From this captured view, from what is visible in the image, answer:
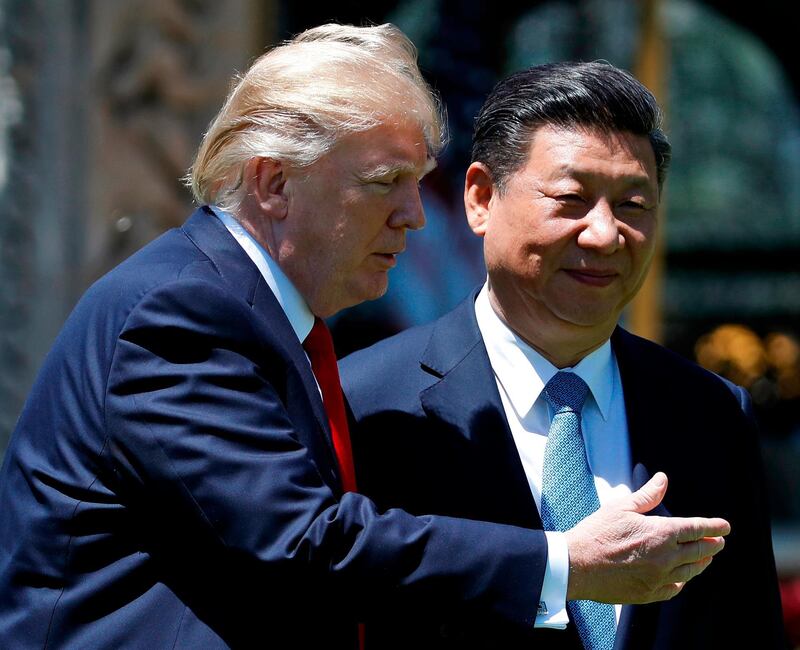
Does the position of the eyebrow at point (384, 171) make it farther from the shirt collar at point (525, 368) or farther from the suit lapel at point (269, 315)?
the shirt collar at point (525, 368)

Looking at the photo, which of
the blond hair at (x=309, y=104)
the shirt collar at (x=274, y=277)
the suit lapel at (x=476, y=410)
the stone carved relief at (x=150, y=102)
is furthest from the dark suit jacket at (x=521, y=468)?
the stone carved relief at (x=150, y=102)

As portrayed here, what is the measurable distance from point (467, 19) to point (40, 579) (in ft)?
11.8

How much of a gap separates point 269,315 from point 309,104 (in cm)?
34

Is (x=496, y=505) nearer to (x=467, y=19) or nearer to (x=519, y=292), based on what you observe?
(x=519, y=292)

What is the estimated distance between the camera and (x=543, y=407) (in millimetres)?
2547

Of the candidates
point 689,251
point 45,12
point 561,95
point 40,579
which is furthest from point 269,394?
point 689,251

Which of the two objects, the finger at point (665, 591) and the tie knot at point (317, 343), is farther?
the tie knot at point (317, 343)

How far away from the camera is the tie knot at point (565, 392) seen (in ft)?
8.26

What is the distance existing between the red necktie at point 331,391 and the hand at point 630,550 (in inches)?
Result: 16.2

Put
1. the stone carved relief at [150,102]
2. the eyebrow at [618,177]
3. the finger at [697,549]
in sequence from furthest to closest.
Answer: the stone carved relief at [150,102] → the eyebrow at [618,177] → the finger at [697,549]

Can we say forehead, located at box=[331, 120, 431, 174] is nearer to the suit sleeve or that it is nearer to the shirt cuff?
the suit sleeve

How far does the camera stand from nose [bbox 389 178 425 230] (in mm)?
2242

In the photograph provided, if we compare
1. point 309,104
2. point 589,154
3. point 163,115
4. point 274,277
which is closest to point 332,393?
point 274,277

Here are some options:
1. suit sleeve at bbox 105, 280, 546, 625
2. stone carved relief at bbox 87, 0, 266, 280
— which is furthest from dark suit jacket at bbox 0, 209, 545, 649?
stone carved relief at bbox 87, 0, 266, 280
